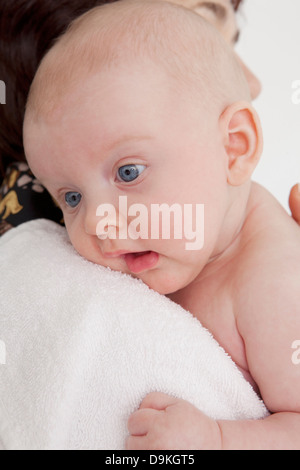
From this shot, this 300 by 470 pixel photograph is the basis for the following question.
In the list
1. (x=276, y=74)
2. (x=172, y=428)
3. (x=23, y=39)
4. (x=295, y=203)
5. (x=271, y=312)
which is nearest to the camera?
(x=172, y=428)

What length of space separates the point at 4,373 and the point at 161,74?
547 mm

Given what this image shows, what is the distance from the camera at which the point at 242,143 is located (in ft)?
2.91

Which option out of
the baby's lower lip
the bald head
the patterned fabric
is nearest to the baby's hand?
the baby's lower lip

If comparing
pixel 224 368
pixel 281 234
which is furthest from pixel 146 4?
pixel 224 368

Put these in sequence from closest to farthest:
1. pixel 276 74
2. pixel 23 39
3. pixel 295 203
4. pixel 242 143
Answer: pixel 242 143 → pixel 295 203 → pixel 23 39 → pixel 276 74

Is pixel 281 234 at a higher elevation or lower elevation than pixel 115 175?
lower

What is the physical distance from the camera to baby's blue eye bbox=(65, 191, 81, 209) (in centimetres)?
90

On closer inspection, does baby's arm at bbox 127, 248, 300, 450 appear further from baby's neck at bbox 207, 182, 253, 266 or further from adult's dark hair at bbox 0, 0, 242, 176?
adult's dark hair at bbox 0, 0, 242, 176

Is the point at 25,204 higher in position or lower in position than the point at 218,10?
lower

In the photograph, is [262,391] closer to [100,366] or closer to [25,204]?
[100,366]

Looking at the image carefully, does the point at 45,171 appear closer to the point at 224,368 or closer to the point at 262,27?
the point at 224,368

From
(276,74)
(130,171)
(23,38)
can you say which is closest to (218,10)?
(23,38)

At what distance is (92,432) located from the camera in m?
0.74

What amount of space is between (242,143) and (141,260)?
268 millimetres
